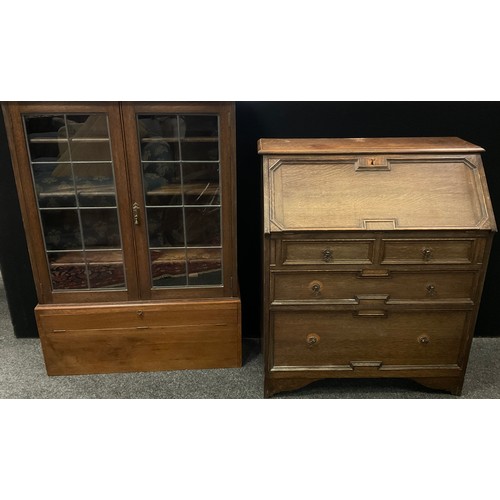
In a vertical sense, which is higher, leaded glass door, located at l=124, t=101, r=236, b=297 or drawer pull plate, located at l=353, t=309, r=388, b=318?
leaded glass door, located at l=124, t=101, r=236, b=297

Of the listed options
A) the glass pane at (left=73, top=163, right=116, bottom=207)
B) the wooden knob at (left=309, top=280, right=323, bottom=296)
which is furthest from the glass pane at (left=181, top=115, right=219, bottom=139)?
→ the wooden knob at (left=309, top=280, right=323, bottom=296)

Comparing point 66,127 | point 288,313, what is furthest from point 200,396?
point 66,127

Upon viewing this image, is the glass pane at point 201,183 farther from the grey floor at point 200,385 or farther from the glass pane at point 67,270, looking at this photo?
the grey floor at point 200,385

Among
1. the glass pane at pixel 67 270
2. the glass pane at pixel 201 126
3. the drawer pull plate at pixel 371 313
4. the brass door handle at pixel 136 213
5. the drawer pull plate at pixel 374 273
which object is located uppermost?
the glass pane at pixel 201 126

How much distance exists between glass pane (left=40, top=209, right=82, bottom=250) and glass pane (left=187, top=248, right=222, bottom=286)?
584 millimetres

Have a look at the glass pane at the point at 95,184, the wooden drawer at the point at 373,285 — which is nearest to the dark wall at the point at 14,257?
the glass pane at the point at 95,184

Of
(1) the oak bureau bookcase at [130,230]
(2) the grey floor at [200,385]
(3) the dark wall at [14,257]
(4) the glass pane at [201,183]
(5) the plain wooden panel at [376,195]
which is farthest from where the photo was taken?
(3) the dark wall at [14,257]

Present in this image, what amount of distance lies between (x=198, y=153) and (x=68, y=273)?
935 mm

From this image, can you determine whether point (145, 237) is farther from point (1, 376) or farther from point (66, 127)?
→ point (1, 376)

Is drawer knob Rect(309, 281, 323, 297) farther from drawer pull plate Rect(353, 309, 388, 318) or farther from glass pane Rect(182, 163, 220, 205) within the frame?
glass pane Rect(182, 163, 220, 205)

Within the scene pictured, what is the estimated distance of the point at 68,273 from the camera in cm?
241

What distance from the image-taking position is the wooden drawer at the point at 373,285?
2131 millimetres

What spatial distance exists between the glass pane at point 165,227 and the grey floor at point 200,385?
2.43 feet

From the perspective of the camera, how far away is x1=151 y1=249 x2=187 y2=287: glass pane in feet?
7.95
